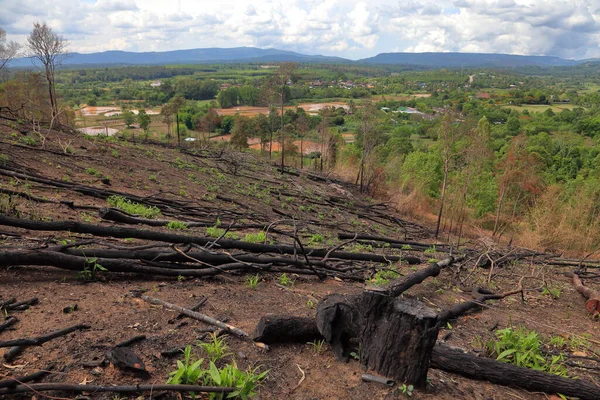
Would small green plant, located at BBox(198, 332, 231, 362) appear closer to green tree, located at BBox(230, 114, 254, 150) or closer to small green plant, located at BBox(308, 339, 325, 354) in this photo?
small green plant, located at BBox(308, 339, 325, 354)

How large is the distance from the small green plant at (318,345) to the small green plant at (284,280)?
6.62 feet

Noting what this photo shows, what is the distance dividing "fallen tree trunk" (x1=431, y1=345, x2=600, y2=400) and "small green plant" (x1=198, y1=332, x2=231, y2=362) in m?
1.88

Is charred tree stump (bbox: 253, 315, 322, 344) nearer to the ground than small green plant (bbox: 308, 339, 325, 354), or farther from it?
farther from it

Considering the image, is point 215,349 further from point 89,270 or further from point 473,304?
point 473,304

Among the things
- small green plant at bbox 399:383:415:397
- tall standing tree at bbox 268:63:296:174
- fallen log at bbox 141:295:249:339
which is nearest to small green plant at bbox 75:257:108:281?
fallen log at bbox 141:295:249:339

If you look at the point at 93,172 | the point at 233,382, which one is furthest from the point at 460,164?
the point at 233,382

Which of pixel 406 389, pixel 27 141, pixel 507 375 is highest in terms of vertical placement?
pixel 27 141

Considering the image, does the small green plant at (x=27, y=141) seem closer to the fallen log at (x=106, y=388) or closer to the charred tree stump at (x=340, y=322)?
the fallen log at (x=106, y=388)

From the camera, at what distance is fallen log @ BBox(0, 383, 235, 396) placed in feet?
7.69

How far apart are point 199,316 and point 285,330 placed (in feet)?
3.00

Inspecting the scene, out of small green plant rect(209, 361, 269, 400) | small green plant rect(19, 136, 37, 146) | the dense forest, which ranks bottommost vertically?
the dense forest

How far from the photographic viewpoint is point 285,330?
3490mm

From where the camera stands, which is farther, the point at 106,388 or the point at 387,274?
the point at 387,274

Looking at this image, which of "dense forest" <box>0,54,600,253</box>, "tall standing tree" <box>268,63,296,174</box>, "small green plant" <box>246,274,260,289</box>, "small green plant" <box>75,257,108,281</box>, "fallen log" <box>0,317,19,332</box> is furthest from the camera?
"tall standing tree" <box>268,63,296,174</box>
